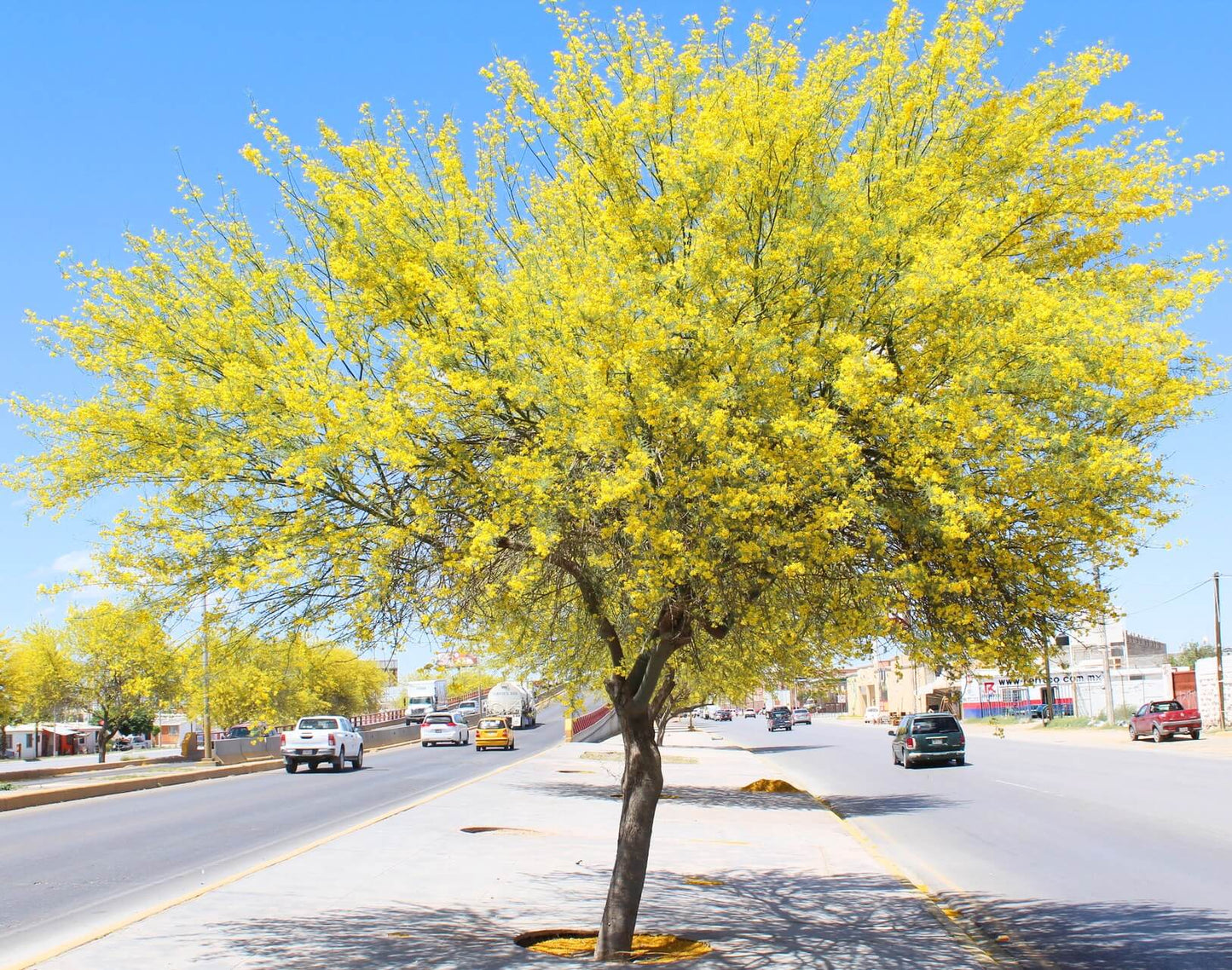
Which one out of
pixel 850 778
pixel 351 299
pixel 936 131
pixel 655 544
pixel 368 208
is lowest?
pixel 850 778

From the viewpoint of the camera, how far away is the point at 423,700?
87.1 m

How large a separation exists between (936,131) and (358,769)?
34.8 metres

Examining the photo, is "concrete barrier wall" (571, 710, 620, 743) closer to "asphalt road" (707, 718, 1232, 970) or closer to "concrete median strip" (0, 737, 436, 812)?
"concrete median strip" (0, 737, 436, 812)

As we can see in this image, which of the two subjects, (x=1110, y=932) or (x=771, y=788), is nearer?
(x=1110, y=932)

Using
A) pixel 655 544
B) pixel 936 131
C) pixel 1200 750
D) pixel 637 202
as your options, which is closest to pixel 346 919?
pixel 655 544

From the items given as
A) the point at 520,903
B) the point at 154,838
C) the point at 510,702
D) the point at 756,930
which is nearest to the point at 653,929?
the point at 756,930

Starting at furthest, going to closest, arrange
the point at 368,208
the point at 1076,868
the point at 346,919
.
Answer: the point at 1076,868 → the point at 346,919 → the point at 368,208

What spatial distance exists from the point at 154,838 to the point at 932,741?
25.5 metres

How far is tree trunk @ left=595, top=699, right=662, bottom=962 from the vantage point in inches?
357

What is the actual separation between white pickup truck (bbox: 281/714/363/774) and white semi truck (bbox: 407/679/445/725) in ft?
138

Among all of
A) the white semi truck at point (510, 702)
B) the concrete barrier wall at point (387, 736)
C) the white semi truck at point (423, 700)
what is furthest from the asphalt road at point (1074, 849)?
the white semi truck at point (423, 700)

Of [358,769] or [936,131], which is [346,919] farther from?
[358,769]

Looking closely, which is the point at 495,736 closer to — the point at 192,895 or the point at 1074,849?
the point at 1074,849

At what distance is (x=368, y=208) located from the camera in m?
8.09
